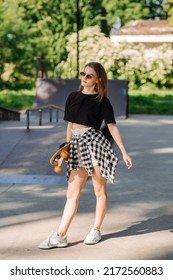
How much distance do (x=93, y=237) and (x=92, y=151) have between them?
0.89 meters

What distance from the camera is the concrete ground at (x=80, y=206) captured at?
648 centimetres

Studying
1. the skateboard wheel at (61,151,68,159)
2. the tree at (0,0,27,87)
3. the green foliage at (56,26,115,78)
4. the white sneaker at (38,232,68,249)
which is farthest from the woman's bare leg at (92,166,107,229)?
the tree at (0,0,27,87)

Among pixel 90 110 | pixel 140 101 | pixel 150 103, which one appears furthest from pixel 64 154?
pixel 140 101

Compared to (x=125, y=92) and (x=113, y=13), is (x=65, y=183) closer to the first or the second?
(x=125, y=92)

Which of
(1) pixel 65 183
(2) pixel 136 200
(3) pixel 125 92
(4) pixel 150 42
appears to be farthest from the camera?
(4) pixel 150 42

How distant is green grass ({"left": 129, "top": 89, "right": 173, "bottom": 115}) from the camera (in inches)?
1125

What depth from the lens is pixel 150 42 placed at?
49.2 meters

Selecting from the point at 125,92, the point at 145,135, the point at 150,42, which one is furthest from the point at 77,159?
the point at 150,42

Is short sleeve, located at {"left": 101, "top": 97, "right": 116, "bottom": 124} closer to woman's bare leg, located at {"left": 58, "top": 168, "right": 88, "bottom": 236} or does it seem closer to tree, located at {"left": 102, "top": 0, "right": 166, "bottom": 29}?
woman's bare leg, located at {"left": 58, "top": 168, "right": 88, "bottom": 236}

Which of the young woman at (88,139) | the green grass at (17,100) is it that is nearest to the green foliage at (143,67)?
the green grass at (17,100)

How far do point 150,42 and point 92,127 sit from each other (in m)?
43.5

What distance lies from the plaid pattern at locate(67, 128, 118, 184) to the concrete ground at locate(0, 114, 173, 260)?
2.57 feet

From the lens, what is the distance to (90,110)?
638 cm

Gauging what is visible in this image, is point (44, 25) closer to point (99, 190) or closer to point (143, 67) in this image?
point (143, 67)
